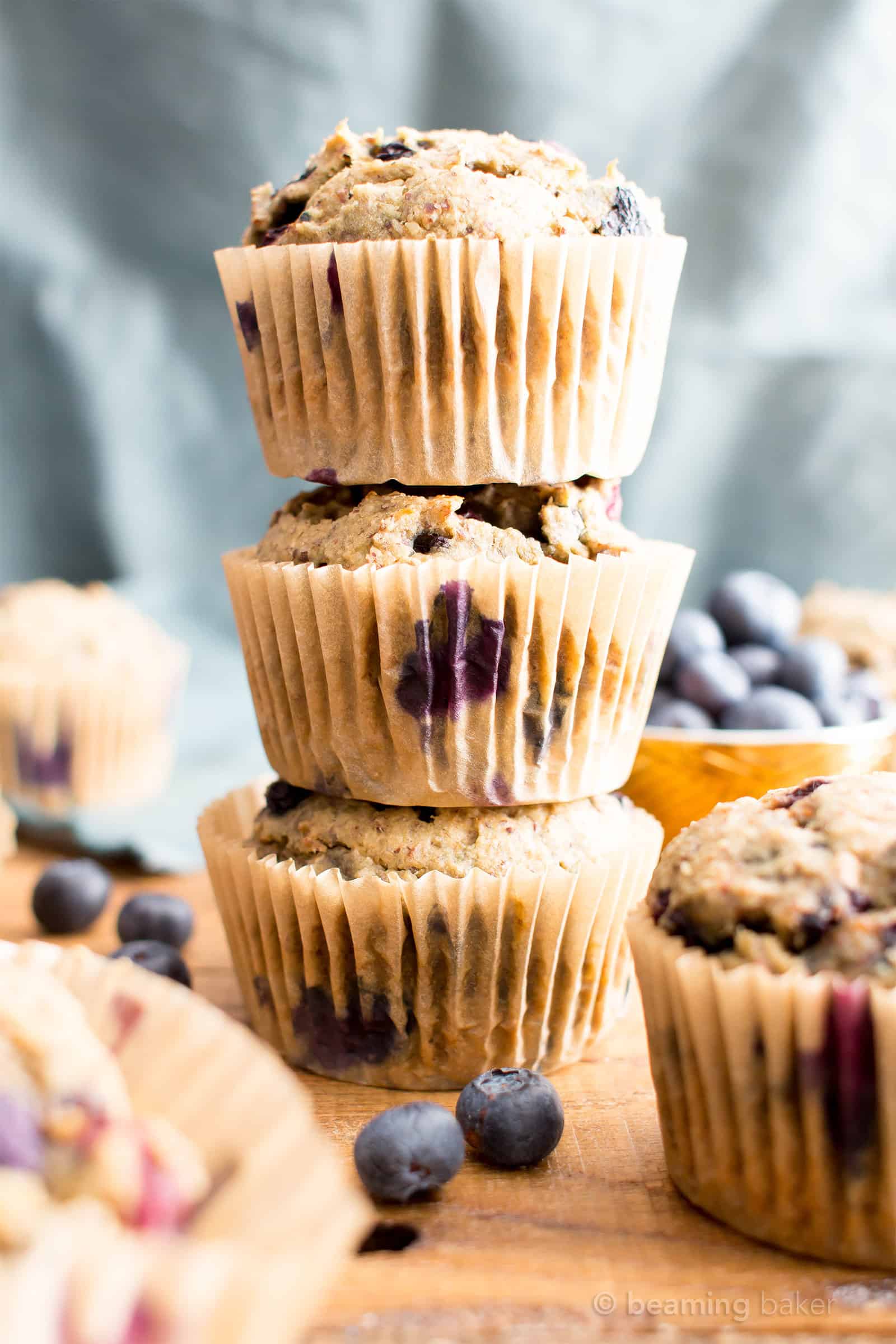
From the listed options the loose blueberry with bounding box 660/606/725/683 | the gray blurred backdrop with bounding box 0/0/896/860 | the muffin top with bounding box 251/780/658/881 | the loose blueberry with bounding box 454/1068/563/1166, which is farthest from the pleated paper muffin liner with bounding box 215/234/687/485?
the gray blurred backdrop with bounding box 0/0/896/860

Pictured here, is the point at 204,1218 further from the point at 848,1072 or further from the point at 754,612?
the point at 754,612

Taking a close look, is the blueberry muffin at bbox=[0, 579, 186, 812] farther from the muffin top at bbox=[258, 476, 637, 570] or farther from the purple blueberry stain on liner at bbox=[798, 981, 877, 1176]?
the purple blueberry stain on liner at bbox=[798, 981, 877, 1176]

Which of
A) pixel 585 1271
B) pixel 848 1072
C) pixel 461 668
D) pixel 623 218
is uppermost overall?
pixel 623 218

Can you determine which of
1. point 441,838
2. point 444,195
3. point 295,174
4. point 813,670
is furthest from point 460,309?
point 295,174

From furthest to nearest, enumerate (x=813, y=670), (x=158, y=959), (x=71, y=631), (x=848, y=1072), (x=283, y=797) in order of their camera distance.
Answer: (x=71, y=631)
(x=813, y=670)
(x=158, y=959)
(x=283, y=797)
(x=848, y=1072)

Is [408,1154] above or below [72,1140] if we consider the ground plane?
below

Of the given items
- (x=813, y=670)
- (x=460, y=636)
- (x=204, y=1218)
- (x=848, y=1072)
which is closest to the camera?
(x=204, y=1218)

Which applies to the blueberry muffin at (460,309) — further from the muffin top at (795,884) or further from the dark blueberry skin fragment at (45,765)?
the dark blueberry skin fragment at (45,765)
